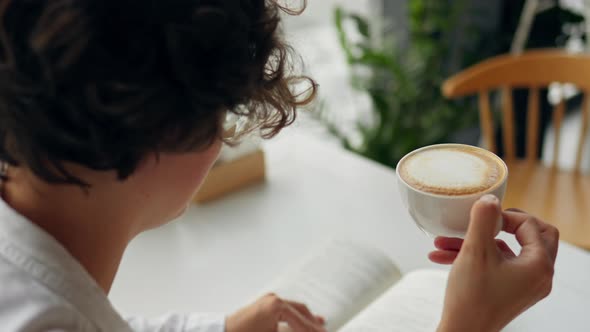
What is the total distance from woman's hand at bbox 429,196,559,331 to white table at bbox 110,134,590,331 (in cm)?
34

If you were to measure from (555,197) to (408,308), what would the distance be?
88 cm

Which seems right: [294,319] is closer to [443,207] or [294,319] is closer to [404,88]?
[443,207]

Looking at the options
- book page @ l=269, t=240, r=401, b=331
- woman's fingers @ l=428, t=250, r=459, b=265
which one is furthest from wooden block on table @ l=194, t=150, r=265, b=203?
woman's fingers @ l=428, t=250, r=459, b=265

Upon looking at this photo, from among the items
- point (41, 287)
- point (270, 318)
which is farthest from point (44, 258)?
point (270, 318)

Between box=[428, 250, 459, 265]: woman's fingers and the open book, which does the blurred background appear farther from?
box=[428, 250, 459, 265]: woman's fingers

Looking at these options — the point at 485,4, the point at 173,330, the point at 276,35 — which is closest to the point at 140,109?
the point at 276,35

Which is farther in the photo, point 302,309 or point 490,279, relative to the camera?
point 302,309

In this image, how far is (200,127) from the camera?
1.53ft

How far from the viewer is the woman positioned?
400mm

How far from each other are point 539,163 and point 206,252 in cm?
111

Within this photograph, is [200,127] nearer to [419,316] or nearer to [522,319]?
[419,316]

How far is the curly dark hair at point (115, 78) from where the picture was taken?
15.4 inches

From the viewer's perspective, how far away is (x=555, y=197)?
57.4 inches

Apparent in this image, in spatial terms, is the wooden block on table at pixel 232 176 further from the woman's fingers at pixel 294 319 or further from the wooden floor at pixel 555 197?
the wooden floor at pixel 555 197
